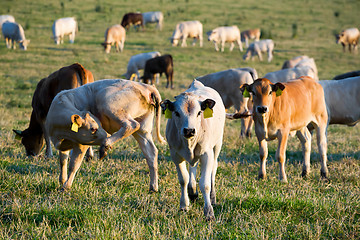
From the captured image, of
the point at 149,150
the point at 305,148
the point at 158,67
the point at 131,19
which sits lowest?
the point at 305,148

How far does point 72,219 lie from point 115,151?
3.90m

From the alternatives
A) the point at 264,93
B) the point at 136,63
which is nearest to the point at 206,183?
the point at 264,93

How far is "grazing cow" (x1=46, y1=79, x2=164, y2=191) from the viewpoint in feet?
19.9

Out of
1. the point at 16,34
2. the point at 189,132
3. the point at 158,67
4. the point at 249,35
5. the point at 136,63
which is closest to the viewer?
the point at 189,132

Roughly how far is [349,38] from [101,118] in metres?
31.5

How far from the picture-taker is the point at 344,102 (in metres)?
9.34

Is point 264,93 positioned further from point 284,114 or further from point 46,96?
point 46,96

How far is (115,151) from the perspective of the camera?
8.66 meters

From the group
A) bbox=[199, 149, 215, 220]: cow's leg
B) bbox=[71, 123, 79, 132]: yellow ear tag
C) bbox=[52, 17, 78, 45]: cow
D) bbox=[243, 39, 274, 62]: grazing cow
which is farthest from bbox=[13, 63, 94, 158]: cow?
bbox=[243, 39, 274, 62]: grazing cow

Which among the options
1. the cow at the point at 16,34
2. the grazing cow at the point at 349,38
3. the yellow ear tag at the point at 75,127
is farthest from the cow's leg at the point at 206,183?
the grazing cow at the point at 349,38

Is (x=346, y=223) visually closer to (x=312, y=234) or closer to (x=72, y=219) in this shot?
(x=312, y=234)

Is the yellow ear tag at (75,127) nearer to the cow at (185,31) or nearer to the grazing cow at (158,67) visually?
the grazing cow at (158,67)

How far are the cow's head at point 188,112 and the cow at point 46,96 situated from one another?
3247 mm

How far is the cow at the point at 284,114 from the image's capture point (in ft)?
24.0
